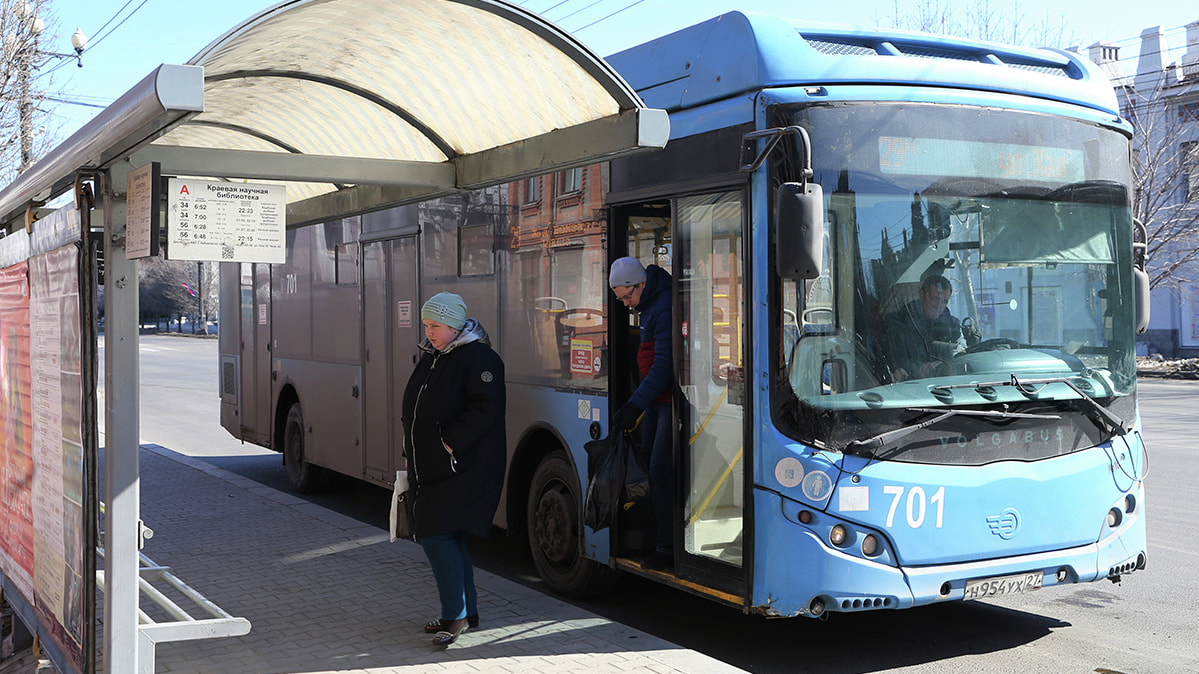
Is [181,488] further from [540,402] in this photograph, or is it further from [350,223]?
[540,402]

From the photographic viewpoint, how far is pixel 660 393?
245 inches

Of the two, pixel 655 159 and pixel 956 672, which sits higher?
pixel 655 159

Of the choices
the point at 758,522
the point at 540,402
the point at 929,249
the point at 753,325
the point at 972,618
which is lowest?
the point at 972,618

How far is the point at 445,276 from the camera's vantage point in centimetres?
852

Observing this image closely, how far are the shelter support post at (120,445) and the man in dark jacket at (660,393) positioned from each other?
272 centimetres

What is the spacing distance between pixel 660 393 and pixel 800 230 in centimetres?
149

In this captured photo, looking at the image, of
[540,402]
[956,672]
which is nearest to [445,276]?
[540,402]

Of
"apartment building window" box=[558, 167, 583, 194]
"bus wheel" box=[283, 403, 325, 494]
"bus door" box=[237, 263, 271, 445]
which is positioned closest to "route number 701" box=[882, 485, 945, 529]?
"apartment building window" box=[558, 167, 583, 194]

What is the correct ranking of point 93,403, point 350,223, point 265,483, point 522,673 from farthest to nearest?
point 265,483, point 350,223, point 522,673, point 93,403

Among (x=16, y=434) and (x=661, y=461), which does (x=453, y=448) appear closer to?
(x=661, y=461)

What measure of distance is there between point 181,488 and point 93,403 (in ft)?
25.2

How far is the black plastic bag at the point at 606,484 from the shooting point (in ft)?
20.2

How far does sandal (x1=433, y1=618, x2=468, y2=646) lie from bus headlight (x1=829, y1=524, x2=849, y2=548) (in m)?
1.95

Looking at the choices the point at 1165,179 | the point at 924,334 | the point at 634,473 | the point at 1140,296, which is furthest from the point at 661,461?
the point at 1165,179
